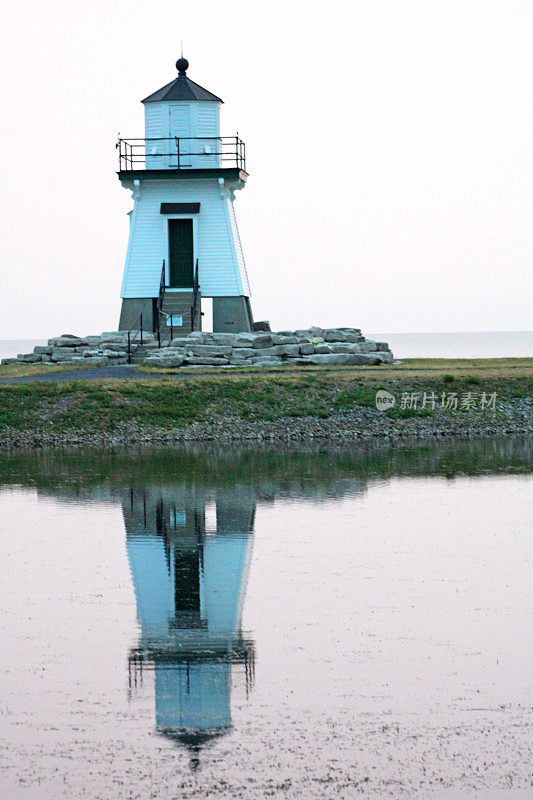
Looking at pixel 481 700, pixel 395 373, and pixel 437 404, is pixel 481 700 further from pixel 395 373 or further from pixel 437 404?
pixel 395 373

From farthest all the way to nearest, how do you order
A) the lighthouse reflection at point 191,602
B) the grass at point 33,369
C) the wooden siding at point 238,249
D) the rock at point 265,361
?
the wooden siding at point 238,249
the rock at point 265,361
the grass at point 33,369
the lighthouse reflection at point 191,602

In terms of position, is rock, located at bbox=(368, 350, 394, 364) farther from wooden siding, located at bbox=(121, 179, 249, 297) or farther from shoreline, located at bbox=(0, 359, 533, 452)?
wooden siding, located at bbox=(121, 179, 249, 297)

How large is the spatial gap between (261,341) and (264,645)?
3068cm

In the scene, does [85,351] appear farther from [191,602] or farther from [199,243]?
[191,602]

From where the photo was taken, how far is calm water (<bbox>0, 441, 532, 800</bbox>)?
8.54 m

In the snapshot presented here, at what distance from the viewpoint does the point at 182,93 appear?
43.1 metres

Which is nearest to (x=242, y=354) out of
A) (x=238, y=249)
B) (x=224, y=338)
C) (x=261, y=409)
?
(x=224, y=338)

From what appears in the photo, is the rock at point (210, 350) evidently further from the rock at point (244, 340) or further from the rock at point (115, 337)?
the rock at point (115, 337)

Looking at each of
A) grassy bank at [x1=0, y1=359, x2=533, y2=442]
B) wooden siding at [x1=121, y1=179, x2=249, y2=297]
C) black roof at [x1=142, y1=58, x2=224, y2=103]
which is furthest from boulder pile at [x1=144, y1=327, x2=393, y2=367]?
black roof at [x1=142, y1=58, x2=224, y2=103]

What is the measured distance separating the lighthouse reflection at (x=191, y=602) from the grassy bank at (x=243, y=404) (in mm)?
9620

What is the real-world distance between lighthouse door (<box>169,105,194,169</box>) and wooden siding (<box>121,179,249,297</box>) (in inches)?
36.3

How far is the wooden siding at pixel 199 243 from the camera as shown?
44.0m

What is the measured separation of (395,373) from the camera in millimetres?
36500

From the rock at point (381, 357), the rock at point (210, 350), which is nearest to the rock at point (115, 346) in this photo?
the rock at point (210, 350)
